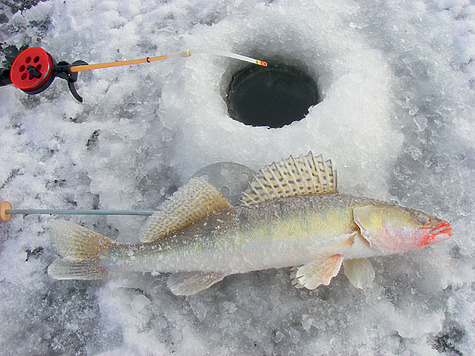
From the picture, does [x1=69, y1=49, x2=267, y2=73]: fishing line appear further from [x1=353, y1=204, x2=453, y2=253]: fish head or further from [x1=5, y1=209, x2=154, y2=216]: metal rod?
[x1=353, y1=204, x2=453, y2=253]: fish head

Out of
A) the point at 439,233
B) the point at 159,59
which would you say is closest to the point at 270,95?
the point at 159,59

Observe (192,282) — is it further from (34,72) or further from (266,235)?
(34,72)

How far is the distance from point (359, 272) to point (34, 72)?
2.72 meters

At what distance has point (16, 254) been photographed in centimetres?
285

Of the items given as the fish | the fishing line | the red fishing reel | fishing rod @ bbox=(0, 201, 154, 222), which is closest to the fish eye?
the fish

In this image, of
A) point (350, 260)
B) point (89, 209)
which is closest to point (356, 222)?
point (350, 260)

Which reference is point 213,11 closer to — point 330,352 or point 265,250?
point 265,250

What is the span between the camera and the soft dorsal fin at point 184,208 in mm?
2457

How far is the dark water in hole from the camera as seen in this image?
10.8 ft

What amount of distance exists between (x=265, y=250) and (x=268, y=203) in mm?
286

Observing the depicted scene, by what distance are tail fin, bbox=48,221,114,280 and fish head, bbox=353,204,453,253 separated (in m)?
1.62

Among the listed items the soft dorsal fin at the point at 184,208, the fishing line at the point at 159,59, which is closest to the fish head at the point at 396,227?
the soft dorsal fin at the point at 184,208

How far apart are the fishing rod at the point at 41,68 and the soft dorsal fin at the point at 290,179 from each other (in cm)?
92

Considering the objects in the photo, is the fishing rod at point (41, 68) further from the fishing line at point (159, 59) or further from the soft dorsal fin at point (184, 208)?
the soft dorsal fin at point (184, 208)
